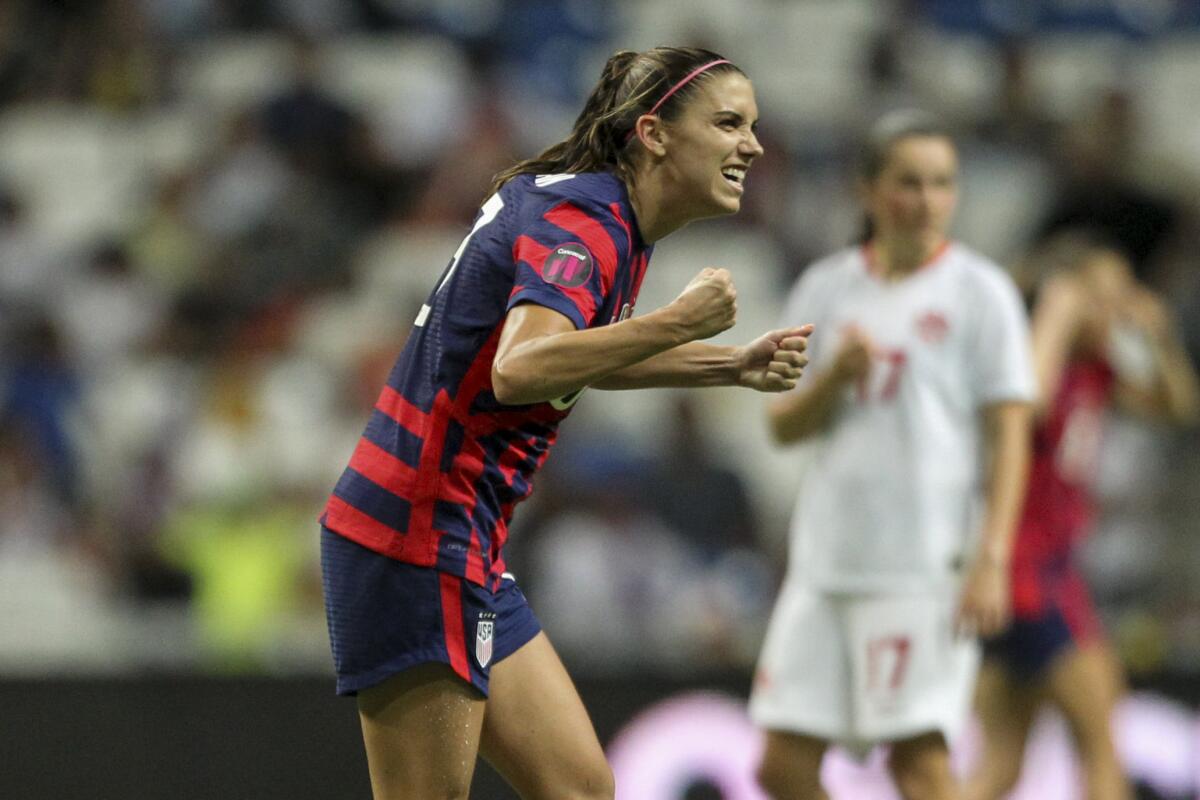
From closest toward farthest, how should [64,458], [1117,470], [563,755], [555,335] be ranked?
[555,335] < [563,755] < [1117,470] < [64,458]

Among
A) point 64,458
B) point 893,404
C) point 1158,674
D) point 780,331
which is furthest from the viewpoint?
point 64,458

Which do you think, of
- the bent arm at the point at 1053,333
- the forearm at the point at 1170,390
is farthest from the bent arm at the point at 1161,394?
the bent arm at the point at 1053,333

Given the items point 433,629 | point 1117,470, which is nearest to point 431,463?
point 433,629

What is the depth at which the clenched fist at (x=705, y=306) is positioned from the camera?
3.19 m

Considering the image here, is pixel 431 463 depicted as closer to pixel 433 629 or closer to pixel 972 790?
pixel 433 629

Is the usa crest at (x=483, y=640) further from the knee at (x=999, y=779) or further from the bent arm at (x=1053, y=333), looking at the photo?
the knee at (x=999, y=779)

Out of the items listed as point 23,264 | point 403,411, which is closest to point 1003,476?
point 403,411

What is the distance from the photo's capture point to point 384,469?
352 cm

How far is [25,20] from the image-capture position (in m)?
10.9

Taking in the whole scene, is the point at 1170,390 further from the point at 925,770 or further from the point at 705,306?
the point at 705,306

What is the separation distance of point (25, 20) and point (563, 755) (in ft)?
28.0

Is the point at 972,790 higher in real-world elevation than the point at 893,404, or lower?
lower

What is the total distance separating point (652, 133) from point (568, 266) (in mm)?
454

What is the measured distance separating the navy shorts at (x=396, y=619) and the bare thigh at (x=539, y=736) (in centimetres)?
12
